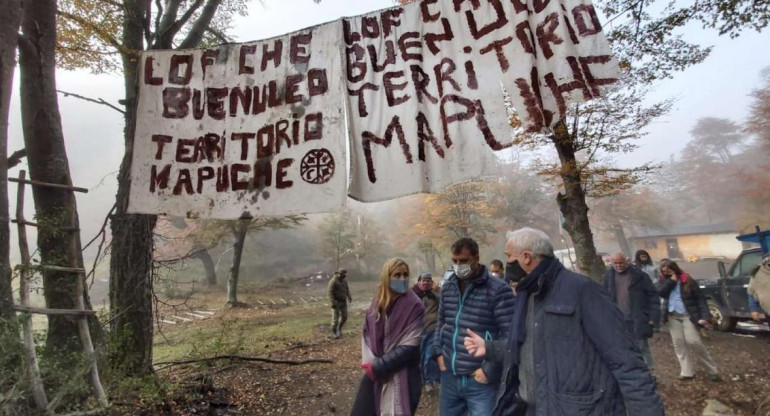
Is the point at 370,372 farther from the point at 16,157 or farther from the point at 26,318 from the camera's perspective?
the point at 16,157

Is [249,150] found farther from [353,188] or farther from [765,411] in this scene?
[765,411]

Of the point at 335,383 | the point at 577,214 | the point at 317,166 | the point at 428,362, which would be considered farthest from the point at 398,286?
the point at 577,214

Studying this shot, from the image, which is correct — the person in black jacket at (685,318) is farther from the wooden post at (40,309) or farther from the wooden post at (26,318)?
the wooden post at (26,318)

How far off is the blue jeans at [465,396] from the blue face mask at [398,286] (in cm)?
74

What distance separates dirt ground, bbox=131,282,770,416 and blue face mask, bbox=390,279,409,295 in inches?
112

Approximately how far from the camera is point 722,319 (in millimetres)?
8992

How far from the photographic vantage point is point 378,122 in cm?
289

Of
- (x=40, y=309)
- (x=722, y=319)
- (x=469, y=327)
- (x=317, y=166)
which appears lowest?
(x=722, y=319)

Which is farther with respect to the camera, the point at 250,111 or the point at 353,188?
the point at 250,111

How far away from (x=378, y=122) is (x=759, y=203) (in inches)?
1544

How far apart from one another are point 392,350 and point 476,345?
821 millimetres

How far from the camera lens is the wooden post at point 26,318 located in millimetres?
2273

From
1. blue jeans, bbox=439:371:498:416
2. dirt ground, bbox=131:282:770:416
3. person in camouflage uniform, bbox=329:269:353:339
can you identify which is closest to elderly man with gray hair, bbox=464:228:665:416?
blue jeans, bbox=439:371:498:416

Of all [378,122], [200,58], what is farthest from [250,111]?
[378,122]
